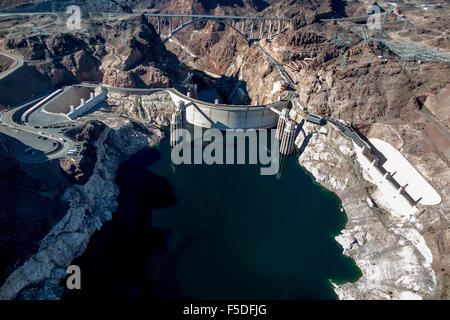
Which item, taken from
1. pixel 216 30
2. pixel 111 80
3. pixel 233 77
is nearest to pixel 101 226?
pixel 111 80

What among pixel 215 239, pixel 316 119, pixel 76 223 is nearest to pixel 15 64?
pixel 76 223

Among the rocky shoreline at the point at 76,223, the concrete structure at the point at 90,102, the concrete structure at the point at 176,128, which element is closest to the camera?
the rocky shoreline at the point at 76,223

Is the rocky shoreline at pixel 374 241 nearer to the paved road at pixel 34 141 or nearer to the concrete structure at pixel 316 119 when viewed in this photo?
the concrete structure at pixel 316 119

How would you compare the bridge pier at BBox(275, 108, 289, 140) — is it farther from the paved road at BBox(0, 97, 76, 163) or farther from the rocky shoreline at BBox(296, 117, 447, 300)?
the paved road at BBox(0, 97, 76, 163)

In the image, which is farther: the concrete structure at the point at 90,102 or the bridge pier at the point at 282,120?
the bridge pier at the point at 282,120

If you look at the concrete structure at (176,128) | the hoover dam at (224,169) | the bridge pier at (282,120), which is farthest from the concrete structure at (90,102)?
the bridge pier at (282,120)

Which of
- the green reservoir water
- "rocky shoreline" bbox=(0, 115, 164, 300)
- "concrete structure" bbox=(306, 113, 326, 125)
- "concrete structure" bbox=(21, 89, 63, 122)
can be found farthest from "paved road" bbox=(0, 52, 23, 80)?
"concrete structure" bbox=(306, 113, 326, 125)
